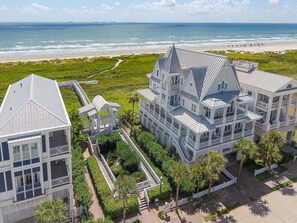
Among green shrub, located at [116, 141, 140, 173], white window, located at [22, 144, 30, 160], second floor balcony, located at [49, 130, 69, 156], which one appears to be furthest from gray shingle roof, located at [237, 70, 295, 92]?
white window, located at [22, 144, 30, 160]

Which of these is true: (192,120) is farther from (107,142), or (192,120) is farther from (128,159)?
(107,142)

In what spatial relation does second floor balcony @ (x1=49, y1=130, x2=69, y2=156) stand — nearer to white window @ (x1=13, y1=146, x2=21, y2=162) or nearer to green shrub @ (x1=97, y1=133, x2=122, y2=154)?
white window @ (x1=13, y1=146, x2=21, y2=162)

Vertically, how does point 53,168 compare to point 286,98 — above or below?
below

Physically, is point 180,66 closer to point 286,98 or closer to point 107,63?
point 286,98

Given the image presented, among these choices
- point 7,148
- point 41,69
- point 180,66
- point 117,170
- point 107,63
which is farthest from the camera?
point 107,63

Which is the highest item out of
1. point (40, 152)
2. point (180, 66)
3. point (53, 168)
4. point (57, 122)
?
point (180, 66)

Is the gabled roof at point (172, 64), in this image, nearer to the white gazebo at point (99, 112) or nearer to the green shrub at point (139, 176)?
the white gazebo at point (99, 112)

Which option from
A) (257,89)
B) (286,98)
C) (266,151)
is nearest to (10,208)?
(266,151)
